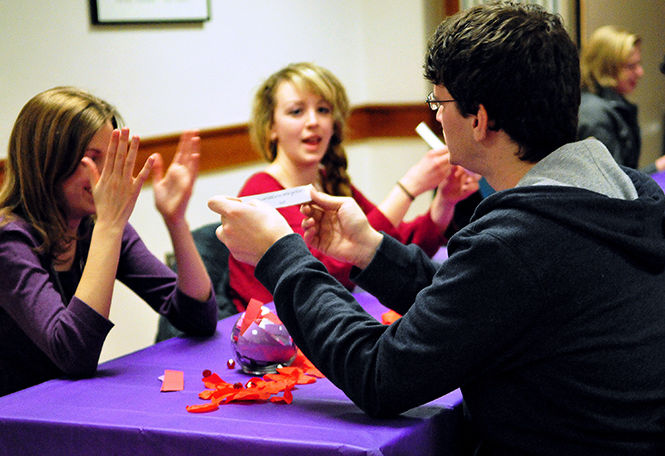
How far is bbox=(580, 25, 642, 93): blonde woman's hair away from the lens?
4570 mm

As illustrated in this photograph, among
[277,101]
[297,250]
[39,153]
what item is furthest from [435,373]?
[277,101]

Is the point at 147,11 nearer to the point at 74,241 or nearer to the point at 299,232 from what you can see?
the point at 299,232

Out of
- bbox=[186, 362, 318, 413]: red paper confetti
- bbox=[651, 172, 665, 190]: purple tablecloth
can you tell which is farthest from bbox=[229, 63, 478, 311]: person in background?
bbox=[651, 172, 665, 190]: purple tablecloth

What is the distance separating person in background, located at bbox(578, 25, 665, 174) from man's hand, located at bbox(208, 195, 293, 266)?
3086mm

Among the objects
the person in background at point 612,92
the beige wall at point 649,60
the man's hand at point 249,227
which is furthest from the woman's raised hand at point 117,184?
the beige wall at point 649,60

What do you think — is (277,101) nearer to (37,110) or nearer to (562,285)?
(37,110)

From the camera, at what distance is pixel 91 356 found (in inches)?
63.0

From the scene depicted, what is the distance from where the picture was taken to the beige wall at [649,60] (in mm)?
6293

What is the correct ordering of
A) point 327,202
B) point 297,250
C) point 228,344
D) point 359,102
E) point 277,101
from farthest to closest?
point 359,102 < point 277,101 < point 228,344 < point 327,202 < point 297,250

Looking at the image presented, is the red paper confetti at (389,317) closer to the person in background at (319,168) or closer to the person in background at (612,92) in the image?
the person in background at (319,168)

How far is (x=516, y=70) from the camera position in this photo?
4.03 ft

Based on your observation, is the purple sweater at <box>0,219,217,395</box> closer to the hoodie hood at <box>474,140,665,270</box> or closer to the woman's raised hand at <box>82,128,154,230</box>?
the woman's raised hand at <box>82,128,154,230</box>

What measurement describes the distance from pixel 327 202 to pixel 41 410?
63 centimetres

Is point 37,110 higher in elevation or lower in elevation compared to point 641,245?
higher
